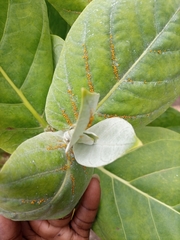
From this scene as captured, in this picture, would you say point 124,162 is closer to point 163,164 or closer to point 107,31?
point 163,164

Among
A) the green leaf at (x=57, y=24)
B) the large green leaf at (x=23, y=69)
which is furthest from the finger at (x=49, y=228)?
the green leaf at (x=57, y=24)

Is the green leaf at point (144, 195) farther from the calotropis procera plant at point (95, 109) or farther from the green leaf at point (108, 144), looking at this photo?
the green leaf at point (108, 144)

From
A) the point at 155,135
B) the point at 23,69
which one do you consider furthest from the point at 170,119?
the point at 23,69

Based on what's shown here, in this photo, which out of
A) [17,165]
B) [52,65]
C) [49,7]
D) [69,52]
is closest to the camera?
[17,165]

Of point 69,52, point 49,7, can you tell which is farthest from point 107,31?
point 49,7

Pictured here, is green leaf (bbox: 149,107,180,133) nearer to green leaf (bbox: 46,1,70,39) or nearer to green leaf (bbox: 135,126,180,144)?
green leaf (bbox: 135,126,180,144)
